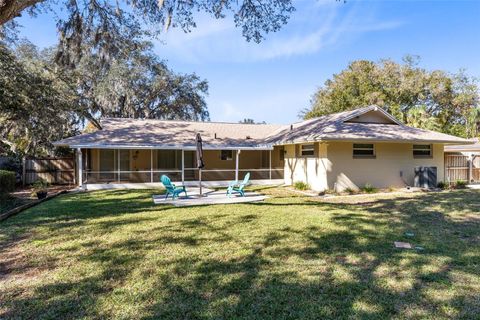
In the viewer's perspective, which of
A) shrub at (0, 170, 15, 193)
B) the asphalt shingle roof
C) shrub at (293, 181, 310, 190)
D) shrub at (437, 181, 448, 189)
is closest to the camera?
shrub at (0, 170, 15, 193)

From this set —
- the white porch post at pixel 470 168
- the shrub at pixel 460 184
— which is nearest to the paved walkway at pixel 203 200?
the shrub at pixel 460 184

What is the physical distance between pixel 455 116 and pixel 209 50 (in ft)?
94.1

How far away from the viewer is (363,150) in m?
15.4

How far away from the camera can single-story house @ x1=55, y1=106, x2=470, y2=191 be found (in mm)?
15047

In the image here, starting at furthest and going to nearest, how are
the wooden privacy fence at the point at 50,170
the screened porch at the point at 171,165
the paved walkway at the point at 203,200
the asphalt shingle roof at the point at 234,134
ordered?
the wooden privacy fence at the point at 50,170
the screened porch at the point at 171,165
the asphalt shingle roof at the point at 234,134
the paved walkway at the point at 203,200

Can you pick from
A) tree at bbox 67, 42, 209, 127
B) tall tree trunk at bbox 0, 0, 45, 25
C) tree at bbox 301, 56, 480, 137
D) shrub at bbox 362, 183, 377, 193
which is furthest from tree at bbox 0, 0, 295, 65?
tree at bbox 301, 56, 480, 137

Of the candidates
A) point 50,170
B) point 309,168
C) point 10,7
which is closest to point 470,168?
point 309,168

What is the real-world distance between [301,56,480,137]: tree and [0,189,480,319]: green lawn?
24.3 m

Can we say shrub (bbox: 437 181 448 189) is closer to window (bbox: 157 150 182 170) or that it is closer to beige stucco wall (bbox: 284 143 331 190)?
beige stucco wall (bbox: 284 143 331 190)

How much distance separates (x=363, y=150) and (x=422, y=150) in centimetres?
362

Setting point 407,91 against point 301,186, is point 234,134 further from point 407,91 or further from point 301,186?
point 407,91

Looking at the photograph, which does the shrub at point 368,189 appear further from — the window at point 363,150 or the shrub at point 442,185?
the shrub at point 442,185

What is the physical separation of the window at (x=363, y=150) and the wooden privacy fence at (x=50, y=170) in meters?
15.0

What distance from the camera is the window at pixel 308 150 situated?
52.6 ft
